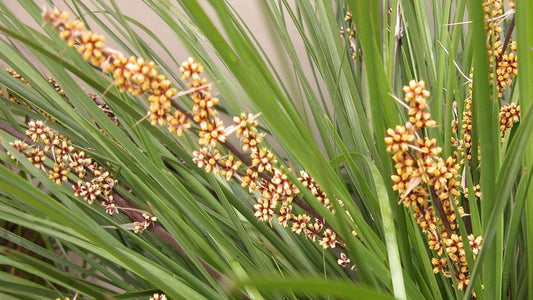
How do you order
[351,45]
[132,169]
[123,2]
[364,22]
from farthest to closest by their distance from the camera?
[123,2], [351,45], [132,169], [364,22]

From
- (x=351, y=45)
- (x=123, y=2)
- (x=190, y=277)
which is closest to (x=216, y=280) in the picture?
(x=190, y=277)

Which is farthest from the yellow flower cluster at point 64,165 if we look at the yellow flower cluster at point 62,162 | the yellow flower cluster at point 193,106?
the yellow flower cluster at point 193,106

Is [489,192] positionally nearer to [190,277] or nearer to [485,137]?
[485,137]

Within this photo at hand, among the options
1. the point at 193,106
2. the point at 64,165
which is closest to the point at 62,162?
the point at 64,165

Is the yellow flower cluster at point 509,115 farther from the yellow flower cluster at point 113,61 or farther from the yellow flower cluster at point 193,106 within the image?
the yellow flower cluster at point 113,61

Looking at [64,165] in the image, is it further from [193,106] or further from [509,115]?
[509,115]
